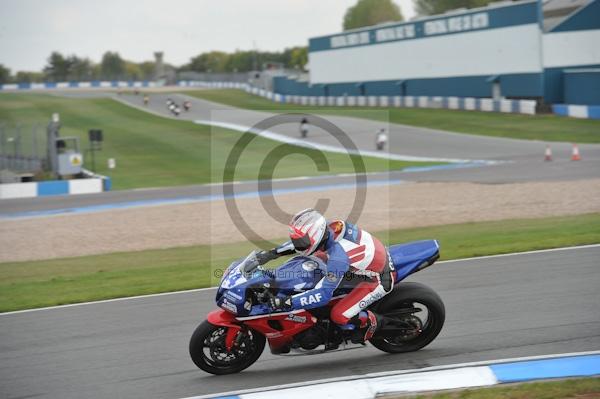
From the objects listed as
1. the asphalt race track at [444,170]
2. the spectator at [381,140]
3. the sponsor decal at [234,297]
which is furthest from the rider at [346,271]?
the spectator at [381,140]

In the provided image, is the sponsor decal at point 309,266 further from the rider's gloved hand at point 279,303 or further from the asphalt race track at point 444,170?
the asphalt race track at point 444,170

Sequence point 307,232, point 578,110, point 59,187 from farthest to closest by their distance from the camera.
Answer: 1. point 578,110
2. point 59,187
3. point 307,232

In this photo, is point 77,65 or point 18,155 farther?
point 77,65

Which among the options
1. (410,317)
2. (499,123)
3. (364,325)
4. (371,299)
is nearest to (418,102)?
(499,123)

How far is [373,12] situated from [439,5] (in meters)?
26.8

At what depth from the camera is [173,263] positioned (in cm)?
1559

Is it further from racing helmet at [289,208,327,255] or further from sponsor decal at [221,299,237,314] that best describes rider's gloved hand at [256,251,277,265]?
sponsor decal at [221,299,237,314]

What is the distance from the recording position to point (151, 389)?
785 cm

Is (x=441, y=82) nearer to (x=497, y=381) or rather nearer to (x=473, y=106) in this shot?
(x=473, y=106)

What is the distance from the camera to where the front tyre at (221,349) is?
8102 millimetres

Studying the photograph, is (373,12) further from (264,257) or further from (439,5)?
(264,257)

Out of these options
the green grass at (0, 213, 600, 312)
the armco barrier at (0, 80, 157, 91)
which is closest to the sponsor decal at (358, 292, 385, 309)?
the green grass at (0, 213, 600, 312)

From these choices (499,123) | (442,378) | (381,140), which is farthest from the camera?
(499,123)

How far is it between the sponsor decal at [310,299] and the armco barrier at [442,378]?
2.81 feet
